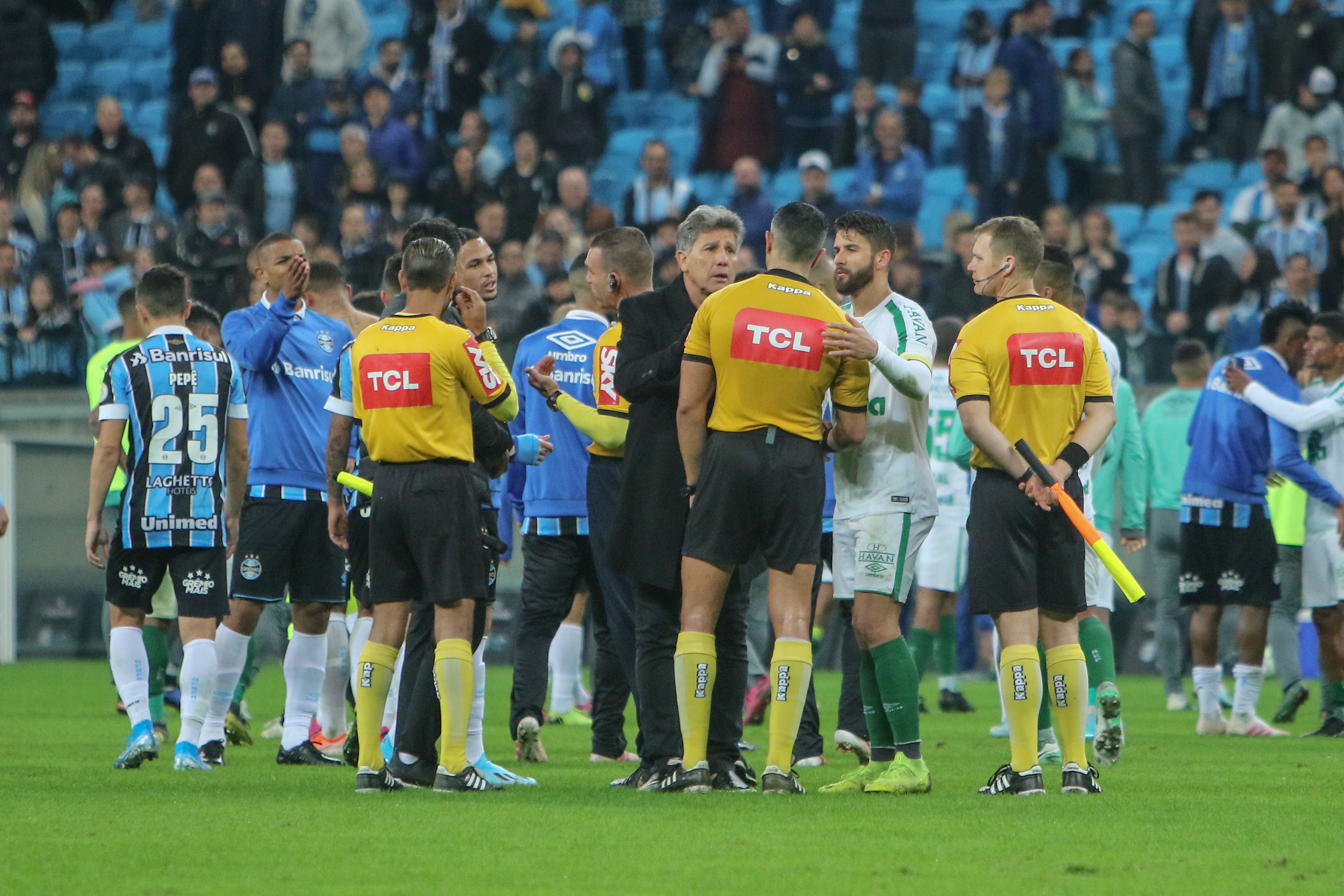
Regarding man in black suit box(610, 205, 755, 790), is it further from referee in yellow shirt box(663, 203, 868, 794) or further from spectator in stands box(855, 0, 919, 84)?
spectator in stands box(855, 0, 919, 84)

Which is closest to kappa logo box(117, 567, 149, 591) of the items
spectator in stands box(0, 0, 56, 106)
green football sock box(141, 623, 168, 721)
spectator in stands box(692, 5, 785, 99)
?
green football sock box(141, 623, 168, 721)

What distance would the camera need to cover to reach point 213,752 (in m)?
8.63

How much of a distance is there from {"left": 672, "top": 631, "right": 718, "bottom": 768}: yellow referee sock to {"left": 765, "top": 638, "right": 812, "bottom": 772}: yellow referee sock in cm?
25

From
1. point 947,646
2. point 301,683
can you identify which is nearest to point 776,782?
point 301,683

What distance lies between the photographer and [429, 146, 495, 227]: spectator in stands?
19891mm

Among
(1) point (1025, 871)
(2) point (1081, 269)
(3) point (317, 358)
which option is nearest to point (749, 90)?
(2) point (1081, 269)

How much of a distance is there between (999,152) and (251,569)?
12390 mm

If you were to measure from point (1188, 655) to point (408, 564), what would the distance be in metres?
10.8

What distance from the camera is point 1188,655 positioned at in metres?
16.3

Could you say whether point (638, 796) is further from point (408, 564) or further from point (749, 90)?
point (749, 90)

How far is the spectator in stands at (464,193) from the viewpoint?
65.3ft

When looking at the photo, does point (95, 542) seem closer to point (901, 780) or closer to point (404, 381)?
point (404, 381)

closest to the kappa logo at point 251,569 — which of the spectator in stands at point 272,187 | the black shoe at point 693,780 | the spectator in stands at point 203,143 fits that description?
the black shoe at point 693,780

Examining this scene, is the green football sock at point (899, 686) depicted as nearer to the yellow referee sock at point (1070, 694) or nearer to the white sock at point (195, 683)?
the yellow referee sock at point (1070, 694)
